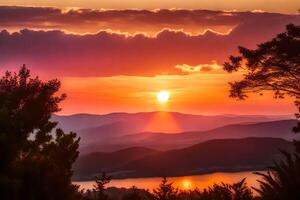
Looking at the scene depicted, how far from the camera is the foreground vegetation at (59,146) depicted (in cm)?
1534

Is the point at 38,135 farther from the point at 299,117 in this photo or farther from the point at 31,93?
the point at 299,117

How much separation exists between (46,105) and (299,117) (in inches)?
657

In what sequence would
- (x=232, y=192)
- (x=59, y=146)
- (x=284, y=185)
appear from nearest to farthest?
1. (x=284, y=185)
2. (x=232, y=192)
3. (x=59, y=146)

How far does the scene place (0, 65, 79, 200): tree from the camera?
53.2 ft

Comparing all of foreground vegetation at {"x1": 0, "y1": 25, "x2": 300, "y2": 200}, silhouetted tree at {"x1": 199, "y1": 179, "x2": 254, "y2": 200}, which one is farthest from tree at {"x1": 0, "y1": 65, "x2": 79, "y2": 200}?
silhouetted tree at {"x1": 199, "y1": 179, "x2": 254, "y2": 200}

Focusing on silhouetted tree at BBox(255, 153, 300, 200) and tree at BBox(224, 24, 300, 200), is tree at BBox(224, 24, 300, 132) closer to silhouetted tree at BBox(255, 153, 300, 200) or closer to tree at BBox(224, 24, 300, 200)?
tree at BBox(224, 24, 300, 200)

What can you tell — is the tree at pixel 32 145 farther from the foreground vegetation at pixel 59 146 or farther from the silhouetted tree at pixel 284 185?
the silhouetted tree at pixel 284 185

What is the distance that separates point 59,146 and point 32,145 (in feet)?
6.63

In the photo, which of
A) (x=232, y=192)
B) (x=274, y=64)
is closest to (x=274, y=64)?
(x=274, y=64)

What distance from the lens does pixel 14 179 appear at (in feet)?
51.5

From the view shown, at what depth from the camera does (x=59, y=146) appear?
2350 cm

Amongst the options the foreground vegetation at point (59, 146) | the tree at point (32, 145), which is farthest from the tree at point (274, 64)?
the tree at point (32, 145)

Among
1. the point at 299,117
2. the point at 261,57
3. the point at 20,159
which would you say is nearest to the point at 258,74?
the point at 261,57

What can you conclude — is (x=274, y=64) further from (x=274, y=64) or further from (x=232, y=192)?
(x=232, y=192)
